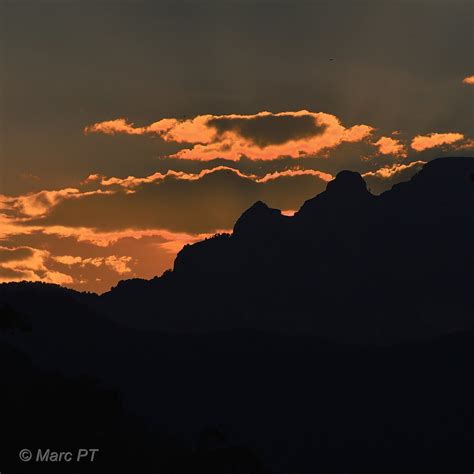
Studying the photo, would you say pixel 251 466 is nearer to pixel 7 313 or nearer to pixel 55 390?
pixel 55 390

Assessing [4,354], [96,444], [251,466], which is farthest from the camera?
[4,354]

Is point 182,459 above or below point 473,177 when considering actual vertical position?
below

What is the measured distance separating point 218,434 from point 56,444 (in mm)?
14250

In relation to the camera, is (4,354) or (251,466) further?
(4,354)

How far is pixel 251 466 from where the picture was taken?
66.8 meters

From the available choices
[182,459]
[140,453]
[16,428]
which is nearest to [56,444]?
[16,428]

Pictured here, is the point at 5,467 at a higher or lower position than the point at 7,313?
lower

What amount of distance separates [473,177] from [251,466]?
29.1 meters

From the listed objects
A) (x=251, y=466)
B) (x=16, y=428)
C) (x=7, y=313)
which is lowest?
(x=251, y=466)

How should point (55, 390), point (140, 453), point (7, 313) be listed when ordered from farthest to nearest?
point (140, 453), point (55, 390), point (7, 313)

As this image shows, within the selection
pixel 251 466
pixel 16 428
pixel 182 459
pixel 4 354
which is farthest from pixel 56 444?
pixel 4 354

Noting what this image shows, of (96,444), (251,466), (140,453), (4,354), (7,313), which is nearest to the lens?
(7,313)

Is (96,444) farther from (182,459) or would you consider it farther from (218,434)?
(218,434)

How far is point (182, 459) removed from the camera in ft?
265
